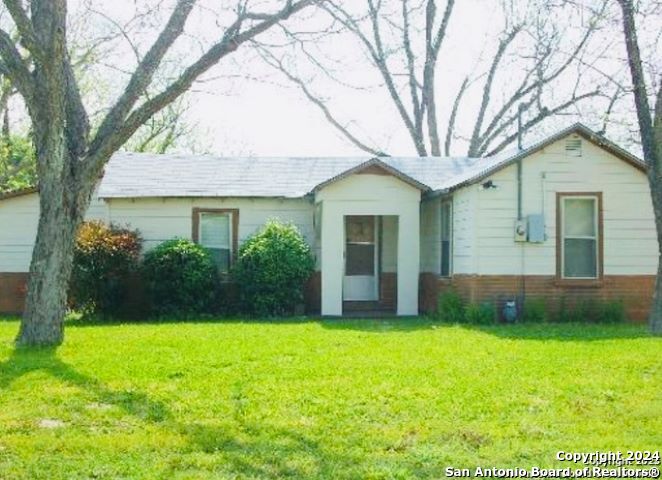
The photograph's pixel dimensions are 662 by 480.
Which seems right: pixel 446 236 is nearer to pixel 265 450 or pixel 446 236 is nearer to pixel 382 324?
pixel 382 324

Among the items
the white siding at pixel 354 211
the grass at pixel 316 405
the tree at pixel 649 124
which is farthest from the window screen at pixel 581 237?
the grass at pixel 316 405

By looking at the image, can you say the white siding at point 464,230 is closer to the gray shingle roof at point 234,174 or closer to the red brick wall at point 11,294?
the gray shingle roof at point 234,174

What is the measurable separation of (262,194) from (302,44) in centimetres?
763

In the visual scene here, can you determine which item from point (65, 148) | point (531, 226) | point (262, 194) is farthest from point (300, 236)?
point (65, 148)

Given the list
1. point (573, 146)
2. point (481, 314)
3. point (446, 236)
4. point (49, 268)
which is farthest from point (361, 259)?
point (49, 268)

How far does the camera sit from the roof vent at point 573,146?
17391mm

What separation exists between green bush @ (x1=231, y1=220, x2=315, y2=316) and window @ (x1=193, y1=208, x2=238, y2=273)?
4.16 feet

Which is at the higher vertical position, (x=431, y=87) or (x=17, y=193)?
(x=431, y=87)

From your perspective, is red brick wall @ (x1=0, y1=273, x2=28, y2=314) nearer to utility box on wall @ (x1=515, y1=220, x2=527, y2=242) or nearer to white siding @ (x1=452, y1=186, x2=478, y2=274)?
white siding @ (x1=452, y1=186, x2=478, y2=274)

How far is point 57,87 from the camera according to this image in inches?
475

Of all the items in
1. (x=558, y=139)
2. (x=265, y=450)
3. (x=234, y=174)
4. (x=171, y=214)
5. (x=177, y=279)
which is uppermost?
(x=558, y=139)

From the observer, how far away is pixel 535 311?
17.0 meters

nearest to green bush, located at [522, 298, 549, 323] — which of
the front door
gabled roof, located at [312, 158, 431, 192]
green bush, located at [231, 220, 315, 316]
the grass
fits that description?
the grass

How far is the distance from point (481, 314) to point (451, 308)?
0.93 meters
